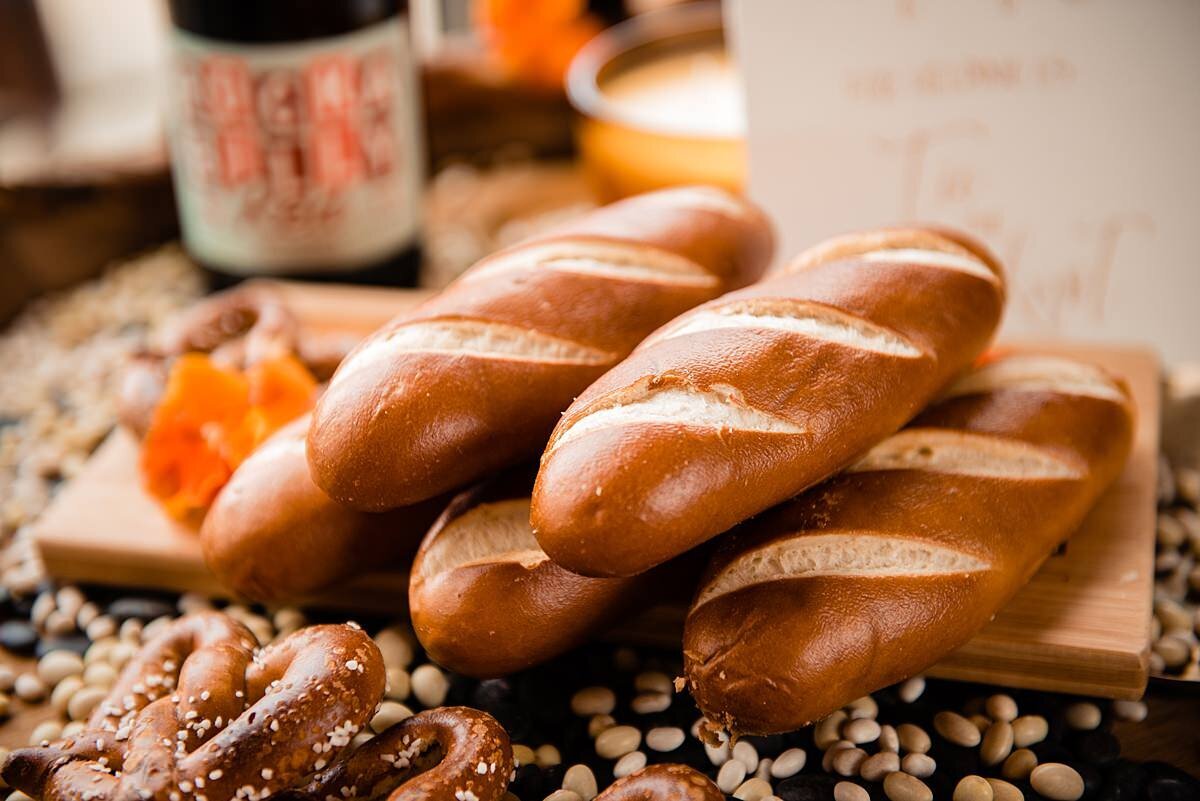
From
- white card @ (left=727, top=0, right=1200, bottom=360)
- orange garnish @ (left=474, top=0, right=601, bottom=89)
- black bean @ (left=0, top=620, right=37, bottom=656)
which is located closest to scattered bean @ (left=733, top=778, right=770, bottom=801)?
black bean @ (left=0, top=620, right=37, bottom=656)

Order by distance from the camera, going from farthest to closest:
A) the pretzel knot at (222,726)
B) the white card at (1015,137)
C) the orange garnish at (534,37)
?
the orange garnish at (534,37), the white card at (1015,137), the pretzel knot at (222,726)

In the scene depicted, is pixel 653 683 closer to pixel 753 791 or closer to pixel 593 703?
pixel 593 703

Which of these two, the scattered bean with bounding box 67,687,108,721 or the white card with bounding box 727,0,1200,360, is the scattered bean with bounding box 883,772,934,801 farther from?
the white card with bounding box 727,0,1200,360

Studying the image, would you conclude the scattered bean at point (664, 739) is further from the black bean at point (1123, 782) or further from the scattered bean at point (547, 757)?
the black bean at point (1123, 782)

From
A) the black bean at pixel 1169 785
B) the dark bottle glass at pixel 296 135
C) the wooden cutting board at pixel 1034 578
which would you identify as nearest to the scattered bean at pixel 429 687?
the wooden cutting board at pixel 1034 578

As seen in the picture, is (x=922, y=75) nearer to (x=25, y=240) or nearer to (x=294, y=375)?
(x=294, y=375)

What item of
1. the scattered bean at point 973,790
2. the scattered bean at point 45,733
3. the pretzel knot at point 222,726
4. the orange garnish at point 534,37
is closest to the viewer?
the pretzel knot at point 222,726

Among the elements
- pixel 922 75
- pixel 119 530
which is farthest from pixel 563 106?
pixel 119 530
